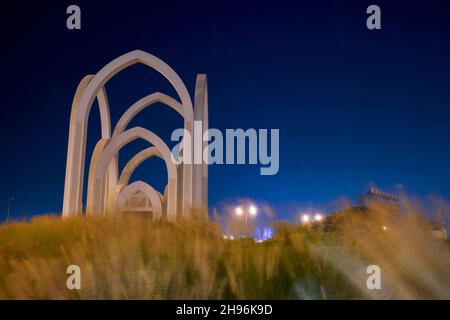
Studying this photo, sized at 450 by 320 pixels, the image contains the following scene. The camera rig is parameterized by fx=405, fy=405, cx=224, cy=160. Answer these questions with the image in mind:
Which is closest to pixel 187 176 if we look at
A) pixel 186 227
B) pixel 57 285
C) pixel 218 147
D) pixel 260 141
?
pixel 218 147

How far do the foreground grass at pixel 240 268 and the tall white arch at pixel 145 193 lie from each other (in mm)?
17467

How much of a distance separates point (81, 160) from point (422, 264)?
55.0 ft

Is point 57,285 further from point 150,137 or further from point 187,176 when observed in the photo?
point 150,137

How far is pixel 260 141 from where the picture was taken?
15797 millimetres

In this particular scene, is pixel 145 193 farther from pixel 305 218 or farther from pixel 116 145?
pixel 305 218

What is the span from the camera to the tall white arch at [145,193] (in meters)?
22.3

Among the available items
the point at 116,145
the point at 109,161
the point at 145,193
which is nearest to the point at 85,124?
the point at 116,145

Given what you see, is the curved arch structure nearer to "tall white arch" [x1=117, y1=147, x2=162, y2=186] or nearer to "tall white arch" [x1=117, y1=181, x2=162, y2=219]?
"tall white arch" [x1=117, y1=181, x2=162, y2=219]

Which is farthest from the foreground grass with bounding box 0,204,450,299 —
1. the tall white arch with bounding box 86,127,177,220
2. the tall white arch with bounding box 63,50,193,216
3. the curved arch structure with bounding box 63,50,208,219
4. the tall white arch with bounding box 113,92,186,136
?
the tall white arch with bounding box 113,92,186,136

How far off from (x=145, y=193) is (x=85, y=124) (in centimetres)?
564

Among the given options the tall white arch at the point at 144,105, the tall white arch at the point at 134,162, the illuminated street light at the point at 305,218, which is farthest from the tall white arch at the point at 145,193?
the illuminated street light at the point at 305,218

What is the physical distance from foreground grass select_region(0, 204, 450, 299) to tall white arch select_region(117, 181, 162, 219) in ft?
57.3

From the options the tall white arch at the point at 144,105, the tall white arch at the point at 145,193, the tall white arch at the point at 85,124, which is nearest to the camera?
the tall white arch at the point at 85,124

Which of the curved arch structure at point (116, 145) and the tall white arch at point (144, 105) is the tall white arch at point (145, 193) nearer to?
the curved arch structure at point (116, 145)
